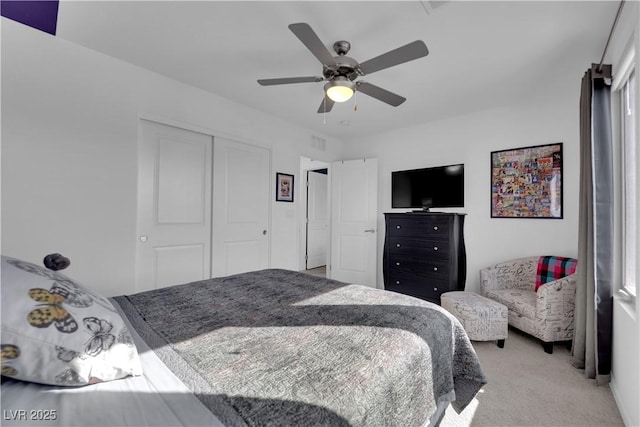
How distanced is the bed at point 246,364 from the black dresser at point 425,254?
2.11m

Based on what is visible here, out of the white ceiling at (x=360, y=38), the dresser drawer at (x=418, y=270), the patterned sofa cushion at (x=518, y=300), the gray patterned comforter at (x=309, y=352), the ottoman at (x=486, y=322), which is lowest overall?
the ottoman at (x=486, y=322)

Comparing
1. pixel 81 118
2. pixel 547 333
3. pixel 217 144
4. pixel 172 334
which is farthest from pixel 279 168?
pixel 547 333

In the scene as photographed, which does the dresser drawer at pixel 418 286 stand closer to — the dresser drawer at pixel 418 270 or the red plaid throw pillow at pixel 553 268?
the dresser drawer at pixel 418 270

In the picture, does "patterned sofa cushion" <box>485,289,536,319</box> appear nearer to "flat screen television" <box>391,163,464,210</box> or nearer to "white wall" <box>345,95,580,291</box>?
"white wall" <box>345,95,580,291</box>

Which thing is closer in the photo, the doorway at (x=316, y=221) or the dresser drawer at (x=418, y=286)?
the dresser drawer at (x=418, y=286)

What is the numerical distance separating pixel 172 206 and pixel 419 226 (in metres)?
2.94

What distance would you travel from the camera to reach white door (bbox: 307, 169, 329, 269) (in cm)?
636

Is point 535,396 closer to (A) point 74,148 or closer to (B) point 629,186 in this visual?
(B) point 629,186

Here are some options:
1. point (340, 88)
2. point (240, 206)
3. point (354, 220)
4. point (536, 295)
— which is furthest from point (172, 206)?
point (536, 295)

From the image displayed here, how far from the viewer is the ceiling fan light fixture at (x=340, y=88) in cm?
205

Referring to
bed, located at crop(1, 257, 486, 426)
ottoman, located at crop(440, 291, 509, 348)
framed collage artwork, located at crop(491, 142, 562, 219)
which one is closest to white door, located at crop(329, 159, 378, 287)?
framed collage artwork, located at crop(491, 142, 562, 219)

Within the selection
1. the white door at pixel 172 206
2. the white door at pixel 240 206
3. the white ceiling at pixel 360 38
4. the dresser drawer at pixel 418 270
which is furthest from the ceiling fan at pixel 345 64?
the dresser drawer at pixel 418 270

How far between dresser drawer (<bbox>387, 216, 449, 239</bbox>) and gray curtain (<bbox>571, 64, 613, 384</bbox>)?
1406 millimetres

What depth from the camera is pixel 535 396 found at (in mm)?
1890
